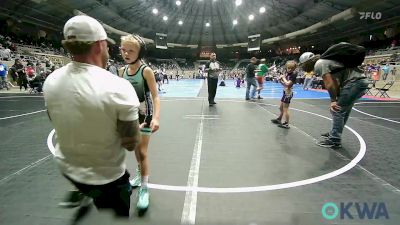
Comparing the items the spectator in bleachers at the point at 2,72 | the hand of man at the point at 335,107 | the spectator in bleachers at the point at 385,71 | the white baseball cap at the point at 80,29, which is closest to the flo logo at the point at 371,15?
the spectator in bleachers at the point at 385,71

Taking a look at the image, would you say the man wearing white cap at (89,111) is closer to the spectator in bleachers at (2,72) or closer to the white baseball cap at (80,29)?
the white baseball cap at (80,29)

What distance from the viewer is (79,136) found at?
1496 millimetres

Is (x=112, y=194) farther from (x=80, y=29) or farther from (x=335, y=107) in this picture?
(x=335, y=107)

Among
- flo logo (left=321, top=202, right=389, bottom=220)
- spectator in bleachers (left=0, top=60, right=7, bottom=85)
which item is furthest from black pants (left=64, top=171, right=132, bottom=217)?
spectator in bleachers (left=0, top=60, right=7, bottom=85)

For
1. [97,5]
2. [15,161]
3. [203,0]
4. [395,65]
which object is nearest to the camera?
[15,161]

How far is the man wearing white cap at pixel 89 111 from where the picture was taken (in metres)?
1.43

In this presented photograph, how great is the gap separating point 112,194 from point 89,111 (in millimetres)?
572

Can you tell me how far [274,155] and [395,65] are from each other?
23.1 m

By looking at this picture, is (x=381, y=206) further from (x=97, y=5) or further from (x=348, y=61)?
(x=97, y=5)

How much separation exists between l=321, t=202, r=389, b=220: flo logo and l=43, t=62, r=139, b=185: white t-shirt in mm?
2300

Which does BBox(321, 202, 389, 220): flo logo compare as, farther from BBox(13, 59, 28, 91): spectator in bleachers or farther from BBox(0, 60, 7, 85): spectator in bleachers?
BBox(0, 60, 7, 85): spectator in bleachers

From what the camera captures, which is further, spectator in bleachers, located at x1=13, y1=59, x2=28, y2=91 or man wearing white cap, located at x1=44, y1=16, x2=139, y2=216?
spectator in bleachers, located at x1=13, y1=59, x2=28, y2=91

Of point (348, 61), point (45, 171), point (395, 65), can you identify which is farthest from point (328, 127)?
point (395, 65)

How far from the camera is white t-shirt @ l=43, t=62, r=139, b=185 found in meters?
1.43
